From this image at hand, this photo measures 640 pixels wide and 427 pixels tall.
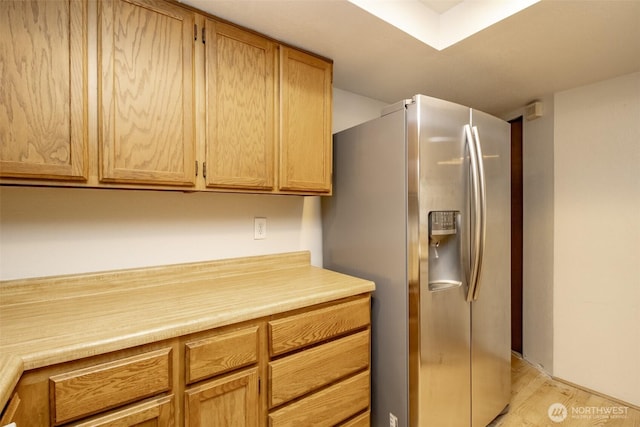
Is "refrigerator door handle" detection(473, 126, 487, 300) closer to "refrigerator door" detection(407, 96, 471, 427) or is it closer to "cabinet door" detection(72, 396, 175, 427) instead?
"refrigerator door" detection(407, 96, 471, 427)

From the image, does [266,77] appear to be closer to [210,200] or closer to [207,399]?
[210,200]

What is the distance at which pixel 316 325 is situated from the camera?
48.9 inches

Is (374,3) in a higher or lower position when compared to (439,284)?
higher

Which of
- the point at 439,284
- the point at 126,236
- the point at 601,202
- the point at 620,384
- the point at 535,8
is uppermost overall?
the point at 535,8

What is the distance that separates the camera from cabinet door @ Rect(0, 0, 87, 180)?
920mm

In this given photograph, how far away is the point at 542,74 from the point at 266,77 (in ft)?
5.73

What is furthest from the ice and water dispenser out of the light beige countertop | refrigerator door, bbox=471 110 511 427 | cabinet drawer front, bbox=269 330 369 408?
cabinet drawer front, bbox=269 330 369 408

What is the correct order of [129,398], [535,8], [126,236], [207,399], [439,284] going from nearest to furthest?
[129,398], [207,399], [535,8], [126,236], [439,284]

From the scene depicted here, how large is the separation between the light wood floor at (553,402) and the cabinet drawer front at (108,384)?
74.5 inches

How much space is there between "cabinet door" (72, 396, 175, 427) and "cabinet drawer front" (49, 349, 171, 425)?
3 cm

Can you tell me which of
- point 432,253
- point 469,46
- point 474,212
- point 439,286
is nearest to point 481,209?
point 474,212

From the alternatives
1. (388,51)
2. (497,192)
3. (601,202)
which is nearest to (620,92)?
(601,202)

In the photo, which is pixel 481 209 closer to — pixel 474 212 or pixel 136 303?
pixel 474 212

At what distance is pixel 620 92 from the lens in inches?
75.2
